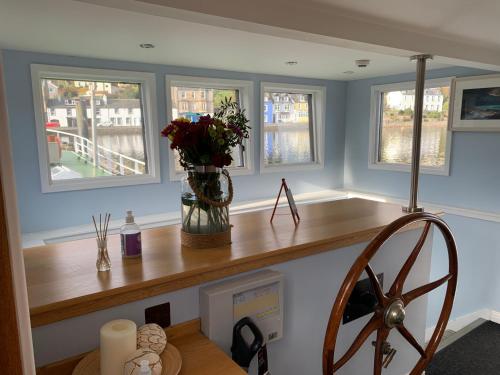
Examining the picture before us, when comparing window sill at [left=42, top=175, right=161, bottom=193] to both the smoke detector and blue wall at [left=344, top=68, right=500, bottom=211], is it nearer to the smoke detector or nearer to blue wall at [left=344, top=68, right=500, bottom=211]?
the smoke detector

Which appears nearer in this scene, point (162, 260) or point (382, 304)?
point (382, 304)

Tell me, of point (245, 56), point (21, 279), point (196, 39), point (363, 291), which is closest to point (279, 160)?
point (245, 56)

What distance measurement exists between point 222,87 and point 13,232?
12.5 feet

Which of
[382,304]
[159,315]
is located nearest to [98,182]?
[159,315]

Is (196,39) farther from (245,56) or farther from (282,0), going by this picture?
(282,0)

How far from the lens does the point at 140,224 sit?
134 inches

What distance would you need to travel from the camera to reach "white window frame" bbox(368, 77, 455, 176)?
3.83m

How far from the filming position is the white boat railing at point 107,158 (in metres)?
3.51

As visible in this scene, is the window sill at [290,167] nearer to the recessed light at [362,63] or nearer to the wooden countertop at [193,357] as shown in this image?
the recessed light at [362,63]

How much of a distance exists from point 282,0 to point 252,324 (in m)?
1.07

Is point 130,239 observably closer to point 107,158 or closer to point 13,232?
point 13,232

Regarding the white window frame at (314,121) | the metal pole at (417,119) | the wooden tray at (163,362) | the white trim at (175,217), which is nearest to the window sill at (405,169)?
the white trim at (175,217)

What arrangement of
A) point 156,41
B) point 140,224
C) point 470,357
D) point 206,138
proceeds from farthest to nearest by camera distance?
point 140,224 → point 156,41 → point 470,357 → point 206,138

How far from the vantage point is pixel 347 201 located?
2.04 metres
